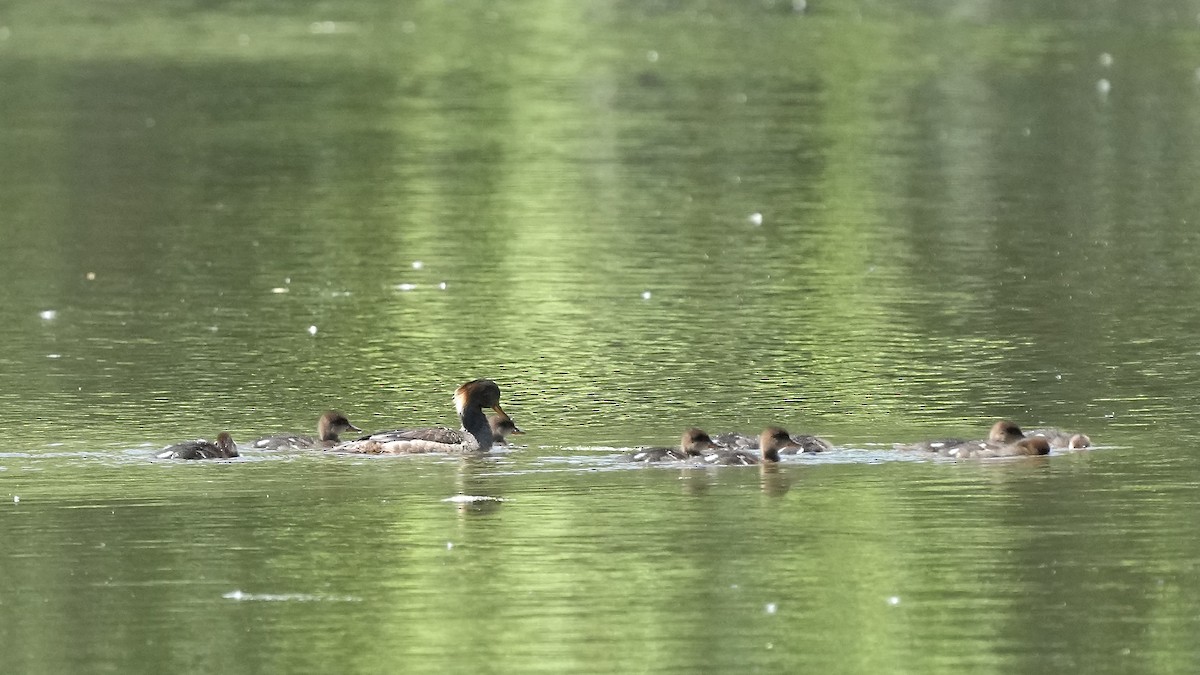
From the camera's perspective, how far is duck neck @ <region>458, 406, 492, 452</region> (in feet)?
49.4

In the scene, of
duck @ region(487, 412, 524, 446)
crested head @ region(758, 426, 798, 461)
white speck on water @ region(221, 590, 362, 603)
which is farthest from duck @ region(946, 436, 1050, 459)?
white speck on water @ region(221, 590, 362, 603)

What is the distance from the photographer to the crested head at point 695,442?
14438 mm

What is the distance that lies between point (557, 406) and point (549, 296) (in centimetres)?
480

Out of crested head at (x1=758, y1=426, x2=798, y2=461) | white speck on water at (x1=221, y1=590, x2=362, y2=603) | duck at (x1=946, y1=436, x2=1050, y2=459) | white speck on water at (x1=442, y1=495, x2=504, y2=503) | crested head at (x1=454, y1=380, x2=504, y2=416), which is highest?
crested head at (x1=454, y1=380, x2=504, y2=416)

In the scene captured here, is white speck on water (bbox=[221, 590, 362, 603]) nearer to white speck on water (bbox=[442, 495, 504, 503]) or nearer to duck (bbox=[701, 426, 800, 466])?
white speck on water (bbox=[442, 495, 504, 503])

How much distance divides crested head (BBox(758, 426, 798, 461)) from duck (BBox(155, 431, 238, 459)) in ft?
8.92

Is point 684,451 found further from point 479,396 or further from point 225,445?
point 225,445

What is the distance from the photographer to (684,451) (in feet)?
47.4

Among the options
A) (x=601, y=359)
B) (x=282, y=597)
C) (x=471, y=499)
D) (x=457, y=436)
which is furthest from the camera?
(x=601, y=359)

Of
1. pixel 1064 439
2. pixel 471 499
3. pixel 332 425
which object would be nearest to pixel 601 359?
pixel 332 425

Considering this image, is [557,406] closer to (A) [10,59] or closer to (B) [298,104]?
(B) [298,104]

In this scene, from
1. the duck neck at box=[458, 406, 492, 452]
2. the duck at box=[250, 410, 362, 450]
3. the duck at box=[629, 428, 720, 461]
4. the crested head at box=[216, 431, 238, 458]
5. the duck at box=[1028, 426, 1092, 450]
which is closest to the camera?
the duck at box=[629, 428, 720, 461]

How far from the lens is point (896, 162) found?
29.5 metres

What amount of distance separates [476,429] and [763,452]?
1.60 meters
